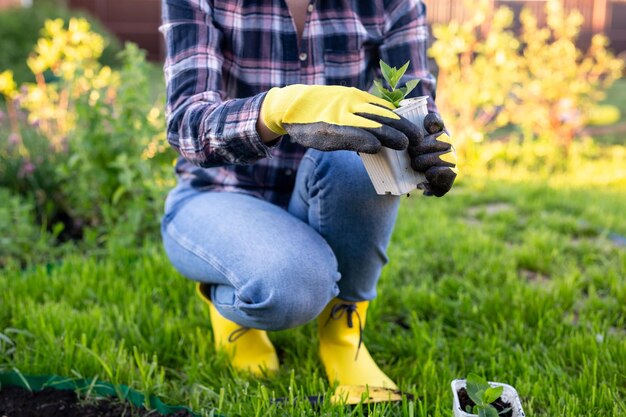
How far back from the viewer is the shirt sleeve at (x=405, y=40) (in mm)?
1799

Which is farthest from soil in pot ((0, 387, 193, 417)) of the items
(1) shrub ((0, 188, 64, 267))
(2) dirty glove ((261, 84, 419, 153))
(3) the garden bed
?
(1) shrub ((0, 188, 64, 267))

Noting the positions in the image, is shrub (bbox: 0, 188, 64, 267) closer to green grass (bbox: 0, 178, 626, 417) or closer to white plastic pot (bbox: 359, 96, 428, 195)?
green grass (bbox: 0, 178, 626, 417)

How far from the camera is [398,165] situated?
1362mm

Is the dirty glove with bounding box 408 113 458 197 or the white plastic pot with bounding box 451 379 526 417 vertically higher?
the dirty glove with bounding box 408 113 458 197

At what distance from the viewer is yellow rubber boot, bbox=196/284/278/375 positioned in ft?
5.79

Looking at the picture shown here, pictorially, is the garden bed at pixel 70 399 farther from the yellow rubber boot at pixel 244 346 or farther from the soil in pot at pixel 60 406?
the yellow rubber boot at pixel 244 346

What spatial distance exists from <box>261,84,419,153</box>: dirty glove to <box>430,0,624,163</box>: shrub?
2964mm

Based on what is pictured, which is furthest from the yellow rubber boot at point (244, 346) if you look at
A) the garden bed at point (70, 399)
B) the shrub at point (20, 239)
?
the shrub at point (20, 239)

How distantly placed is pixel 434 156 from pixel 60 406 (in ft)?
3.35

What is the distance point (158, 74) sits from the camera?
31.8ft

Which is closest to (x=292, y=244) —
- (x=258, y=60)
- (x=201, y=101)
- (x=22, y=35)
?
(x=201, y=101)

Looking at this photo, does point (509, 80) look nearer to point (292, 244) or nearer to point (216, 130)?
point (292, 244)

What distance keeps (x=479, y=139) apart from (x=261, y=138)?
2810 millimetres

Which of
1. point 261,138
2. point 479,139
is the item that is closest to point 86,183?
point 261,138
